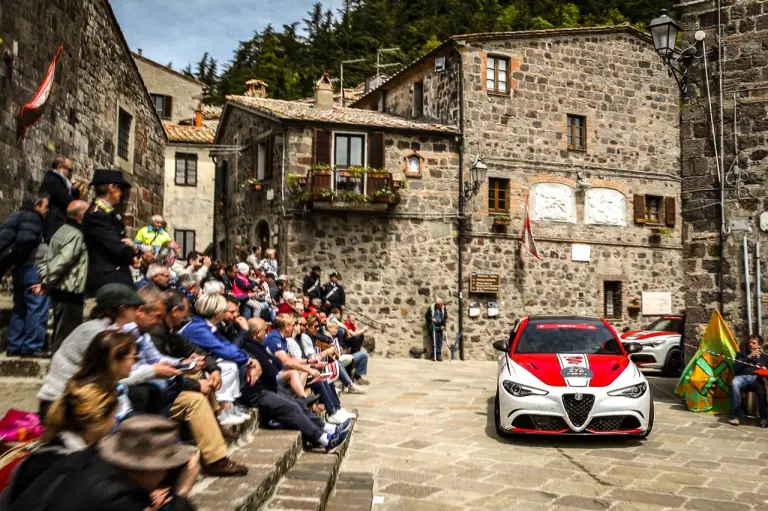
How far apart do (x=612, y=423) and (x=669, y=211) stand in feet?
54.2

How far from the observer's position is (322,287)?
16328 millimetres

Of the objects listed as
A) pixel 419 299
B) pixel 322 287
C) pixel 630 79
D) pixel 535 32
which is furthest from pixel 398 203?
pixel 630 79

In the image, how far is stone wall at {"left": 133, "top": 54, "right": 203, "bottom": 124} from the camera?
33.1 meters

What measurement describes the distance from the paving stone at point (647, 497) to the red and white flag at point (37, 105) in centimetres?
832

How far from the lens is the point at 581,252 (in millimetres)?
20891

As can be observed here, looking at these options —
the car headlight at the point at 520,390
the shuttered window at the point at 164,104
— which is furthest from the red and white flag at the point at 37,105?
the shuttered window at the point at 164,104

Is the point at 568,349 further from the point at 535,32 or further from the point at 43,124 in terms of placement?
the point at 535,32

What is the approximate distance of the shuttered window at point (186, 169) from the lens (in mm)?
28000

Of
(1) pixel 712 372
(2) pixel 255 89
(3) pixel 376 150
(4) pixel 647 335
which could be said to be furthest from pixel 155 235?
(2) pixel 255 89

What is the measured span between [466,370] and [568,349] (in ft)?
24.7

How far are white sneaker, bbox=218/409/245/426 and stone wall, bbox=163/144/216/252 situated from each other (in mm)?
23382

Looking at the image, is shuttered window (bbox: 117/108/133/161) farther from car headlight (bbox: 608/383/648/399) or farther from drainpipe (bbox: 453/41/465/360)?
car headlight (bbox: 608/383/648/399)

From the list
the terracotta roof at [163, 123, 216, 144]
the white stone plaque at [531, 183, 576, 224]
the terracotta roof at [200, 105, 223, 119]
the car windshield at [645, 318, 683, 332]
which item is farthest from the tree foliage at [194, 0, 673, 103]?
the car windshield at [645, 318, 683, 332]

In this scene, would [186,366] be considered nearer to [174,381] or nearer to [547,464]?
[174,381]
